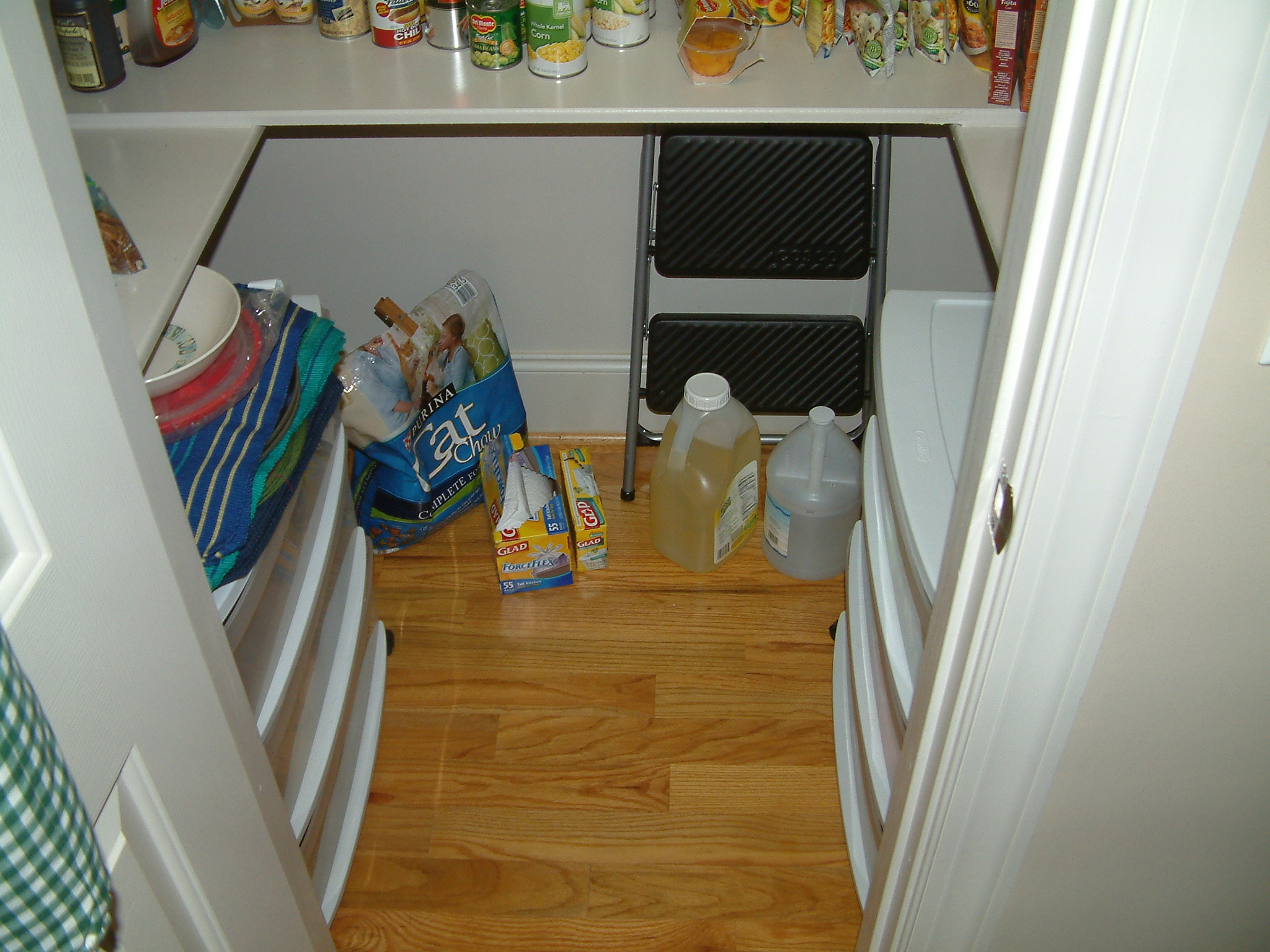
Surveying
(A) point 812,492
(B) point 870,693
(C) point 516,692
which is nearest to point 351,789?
(C) point 516,692

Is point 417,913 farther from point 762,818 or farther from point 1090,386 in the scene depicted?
point 1090,386

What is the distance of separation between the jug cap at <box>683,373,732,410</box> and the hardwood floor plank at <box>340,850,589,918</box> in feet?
2.11

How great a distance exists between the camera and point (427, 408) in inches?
63.4

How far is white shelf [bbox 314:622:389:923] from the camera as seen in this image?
1.21m

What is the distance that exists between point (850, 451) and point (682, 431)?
26 cm

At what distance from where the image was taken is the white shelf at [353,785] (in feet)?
3.98

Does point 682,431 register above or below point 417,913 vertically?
above

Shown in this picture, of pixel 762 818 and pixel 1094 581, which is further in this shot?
pixel 762 818

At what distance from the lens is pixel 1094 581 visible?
0.60m

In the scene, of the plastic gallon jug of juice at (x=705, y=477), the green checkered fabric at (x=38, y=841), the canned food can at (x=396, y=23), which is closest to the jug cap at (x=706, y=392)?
the plastic gallon jug of juice at (x=705, y=477)

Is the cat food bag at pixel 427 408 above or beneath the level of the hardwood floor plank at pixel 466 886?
above

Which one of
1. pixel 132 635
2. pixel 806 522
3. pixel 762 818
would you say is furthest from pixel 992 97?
pixel 132 635

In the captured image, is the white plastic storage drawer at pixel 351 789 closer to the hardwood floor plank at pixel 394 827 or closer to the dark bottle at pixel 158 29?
the hardwood floor plank at pixel 394 827

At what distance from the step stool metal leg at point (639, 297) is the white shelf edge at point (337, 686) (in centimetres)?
55
